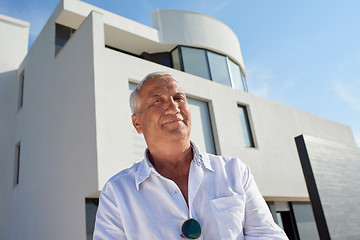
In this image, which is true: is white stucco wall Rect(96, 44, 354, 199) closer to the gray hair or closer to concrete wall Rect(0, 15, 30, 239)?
the gray hair

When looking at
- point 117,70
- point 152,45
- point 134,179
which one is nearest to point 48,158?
point 117,70

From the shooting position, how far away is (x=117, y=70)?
7977 millimetres

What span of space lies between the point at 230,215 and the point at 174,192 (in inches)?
11.6

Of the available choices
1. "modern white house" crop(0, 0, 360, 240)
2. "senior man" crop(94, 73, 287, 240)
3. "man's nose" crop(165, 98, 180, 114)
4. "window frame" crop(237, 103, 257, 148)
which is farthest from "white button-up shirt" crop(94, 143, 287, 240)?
"window frame" crop(237, 103, 257, 148)

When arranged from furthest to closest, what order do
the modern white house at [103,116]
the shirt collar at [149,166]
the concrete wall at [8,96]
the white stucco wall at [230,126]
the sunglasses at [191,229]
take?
1. the concrete wall at [8,96]
2. the modern white house at [103,116]
3. the white stucco wall at [230,126]
4. the shirt collar at [149,166]
5. the sunglasses at [191,229]

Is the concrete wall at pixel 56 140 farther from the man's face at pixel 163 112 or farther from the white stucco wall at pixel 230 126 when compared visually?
the man's face at pixel 163 112

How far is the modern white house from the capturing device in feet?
23.7

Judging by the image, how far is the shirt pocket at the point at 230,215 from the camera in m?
1.46

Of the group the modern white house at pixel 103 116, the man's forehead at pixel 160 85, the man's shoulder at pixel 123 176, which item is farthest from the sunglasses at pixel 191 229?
the modern white house at pixel 103 116

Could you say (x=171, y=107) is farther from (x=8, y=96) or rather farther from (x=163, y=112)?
(x=8, y=96)

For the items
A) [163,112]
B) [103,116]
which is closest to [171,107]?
[163,112]

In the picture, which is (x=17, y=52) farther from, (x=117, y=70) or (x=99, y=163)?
(x=99, y=163)

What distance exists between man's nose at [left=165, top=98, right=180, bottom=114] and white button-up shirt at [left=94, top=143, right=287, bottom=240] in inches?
12.2

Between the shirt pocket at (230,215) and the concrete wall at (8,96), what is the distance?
10.8 meters
